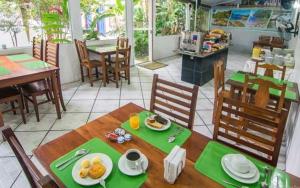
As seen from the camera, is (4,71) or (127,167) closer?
(127,167)

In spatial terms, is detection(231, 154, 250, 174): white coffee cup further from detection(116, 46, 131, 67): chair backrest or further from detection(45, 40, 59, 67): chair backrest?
detection(116, 46, 131, 67): chair backrest

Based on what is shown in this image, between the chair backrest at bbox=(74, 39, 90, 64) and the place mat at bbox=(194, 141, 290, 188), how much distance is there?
3.39 metres

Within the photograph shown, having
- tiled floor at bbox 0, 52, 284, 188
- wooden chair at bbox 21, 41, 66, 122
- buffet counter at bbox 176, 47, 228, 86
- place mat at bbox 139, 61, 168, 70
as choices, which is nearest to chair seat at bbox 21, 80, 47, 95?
wooden chair at bbox 21, 41, 66, 122

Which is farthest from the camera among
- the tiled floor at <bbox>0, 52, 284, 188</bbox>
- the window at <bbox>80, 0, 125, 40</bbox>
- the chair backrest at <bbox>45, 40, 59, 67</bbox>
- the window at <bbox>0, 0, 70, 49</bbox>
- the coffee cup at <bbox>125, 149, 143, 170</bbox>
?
the window at <bbox>80, 0, 125, 40</bbox>

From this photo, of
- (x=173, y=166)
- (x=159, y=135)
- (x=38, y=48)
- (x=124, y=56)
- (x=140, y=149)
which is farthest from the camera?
(x=124, y=56)

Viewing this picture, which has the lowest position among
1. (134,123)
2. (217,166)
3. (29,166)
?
(217,166)

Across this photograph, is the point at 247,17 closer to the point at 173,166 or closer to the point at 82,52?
the point at 82,52

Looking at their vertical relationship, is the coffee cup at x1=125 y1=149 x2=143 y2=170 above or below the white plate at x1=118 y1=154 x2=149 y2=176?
above

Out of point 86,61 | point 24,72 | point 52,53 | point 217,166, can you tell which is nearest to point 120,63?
point 86,61

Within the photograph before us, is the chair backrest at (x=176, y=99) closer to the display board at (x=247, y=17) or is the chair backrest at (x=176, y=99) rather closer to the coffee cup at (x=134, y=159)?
the coffee cup at (x=134, y=159)

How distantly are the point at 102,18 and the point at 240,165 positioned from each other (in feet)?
15.1

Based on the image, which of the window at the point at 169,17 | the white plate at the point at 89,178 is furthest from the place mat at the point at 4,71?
the window at the point at 169,17

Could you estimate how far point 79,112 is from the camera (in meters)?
3.20

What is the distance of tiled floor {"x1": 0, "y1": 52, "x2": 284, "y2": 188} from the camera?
85.4 inches
